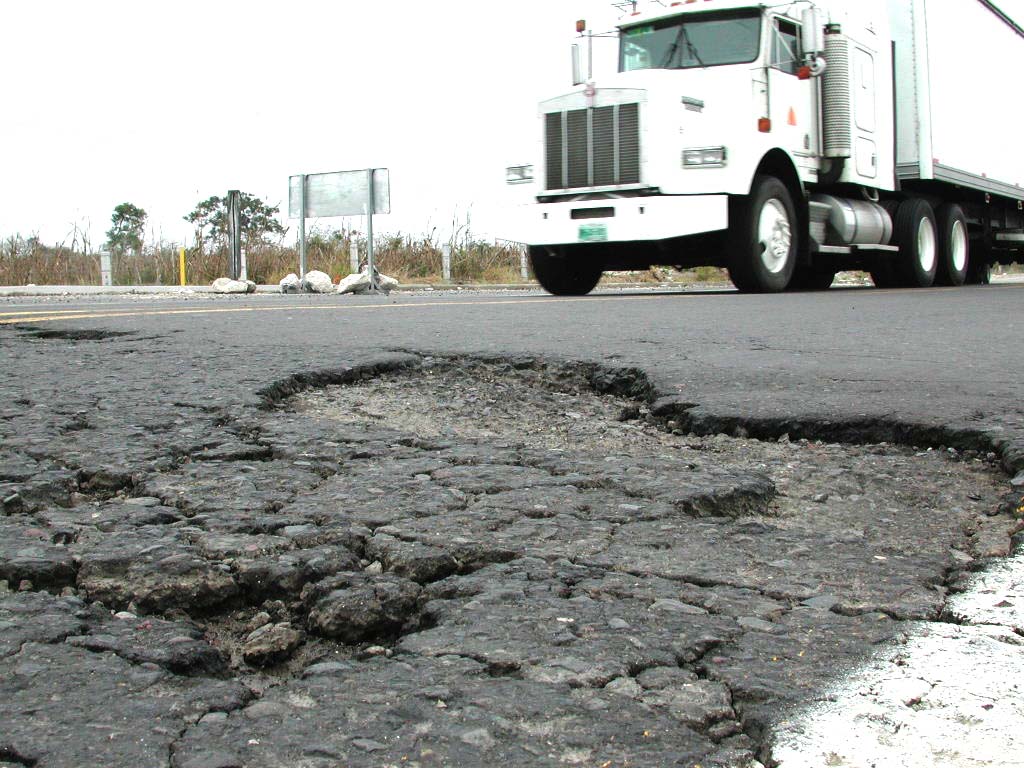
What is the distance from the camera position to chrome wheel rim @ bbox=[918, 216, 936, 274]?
1238 cm

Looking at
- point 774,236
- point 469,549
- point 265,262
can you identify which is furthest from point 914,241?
point 265,262

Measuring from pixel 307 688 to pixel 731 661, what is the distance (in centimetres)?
49

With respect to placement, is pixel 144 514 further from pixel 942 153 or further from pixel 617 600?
pixel 942 153

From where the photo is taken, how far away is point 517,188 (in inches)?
389

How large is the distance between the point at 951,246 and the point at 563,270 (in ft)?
17.9

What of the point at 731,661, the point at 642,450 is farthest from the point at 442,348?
the point at 731,661

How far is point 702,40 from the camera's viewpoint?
9.69 meters

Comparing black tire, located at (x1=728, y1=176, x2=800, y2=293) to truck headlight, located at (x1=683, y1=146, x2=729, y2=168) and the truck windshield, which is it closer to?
truck headlight, located at (x1=683, y1=146, x2=729, y2=168)

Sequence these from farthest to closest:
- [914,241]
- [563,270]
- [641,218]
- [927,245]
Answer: [927,245] < [914,241] < [563,270] < [641,218]

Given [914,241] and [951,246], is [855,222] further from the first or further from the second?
[951,246]

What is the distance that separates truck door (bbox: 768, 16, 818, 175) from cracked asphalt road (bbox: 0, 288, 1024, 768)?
21.8 ft

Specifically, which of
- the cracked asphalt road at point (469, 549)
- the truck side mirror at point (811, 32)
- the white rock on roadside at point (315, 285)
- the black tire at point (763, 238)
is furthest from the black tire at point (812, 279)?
the cracked asphalt road at point (469, 549)

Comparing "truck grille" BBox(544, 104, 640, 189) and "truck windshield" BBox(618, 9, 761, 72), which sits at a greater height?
"truck windshield" BBox(618, 9, 761, 72)

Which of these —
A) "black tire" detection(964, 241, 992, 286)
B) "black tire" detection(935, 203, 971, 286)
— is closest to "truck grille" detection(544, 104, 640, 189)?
"black tire" detection(935, 203, 971, 286)
